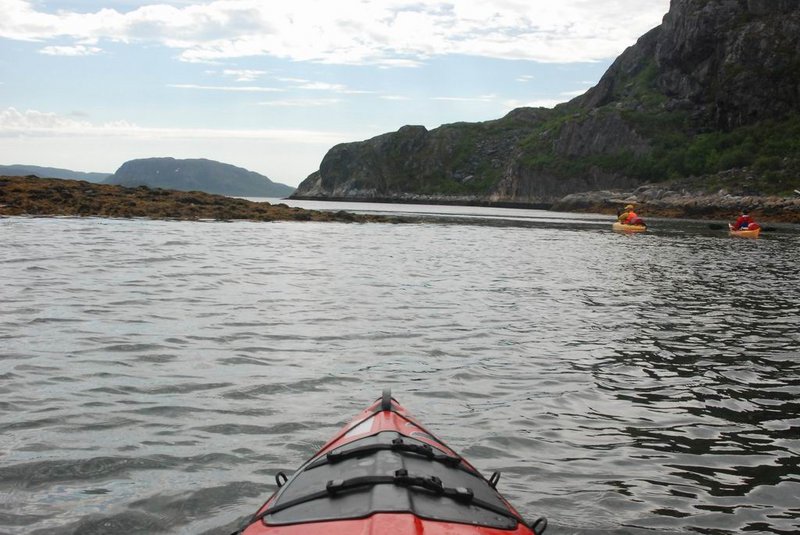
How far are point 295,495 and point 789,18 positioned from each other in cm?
15896

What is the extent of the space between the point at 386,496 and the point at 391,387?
665 cm

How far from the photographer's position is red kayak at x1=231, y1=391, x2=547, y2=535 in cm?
410

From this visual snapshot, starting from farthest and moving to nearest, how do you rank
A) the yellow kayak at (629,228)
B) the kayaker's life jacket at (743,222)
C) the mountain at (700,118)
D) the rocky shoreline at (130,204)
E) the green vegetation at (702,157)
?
1. the mountain at (700,118)
2. the green vegetation at (702,157)
3. the yellow kayak at (629,228)
4. the kayaker's life jacket at (743,222)
5. the rocky shoreline at (130,204)

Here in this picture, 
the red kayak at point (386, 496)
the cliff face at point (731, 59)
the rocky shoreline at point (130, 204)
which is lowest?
the red kayak at point (386, 496)

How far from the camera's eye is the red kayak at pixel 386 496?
4098 millimetres

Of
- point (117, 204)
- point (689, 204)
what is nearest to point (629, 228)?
point (117, 204)

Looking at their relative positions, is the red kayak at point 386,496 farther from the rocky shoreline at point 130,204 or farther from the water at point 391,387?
the rocky shoreline at point 130,204

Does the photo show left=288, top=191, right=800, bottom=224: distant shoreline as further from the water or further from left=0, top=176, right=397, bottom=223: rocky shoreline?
the water

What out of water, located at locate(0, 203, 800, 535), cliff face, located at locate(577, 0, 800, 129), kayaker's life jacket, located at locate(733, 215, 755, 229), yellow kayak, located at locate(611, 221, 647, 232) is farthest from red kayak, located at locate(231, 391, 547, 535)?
cliff face, located at locate(577, 0, 800, 129)

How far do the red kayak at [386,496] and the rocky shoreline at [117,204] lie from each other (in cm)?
4495

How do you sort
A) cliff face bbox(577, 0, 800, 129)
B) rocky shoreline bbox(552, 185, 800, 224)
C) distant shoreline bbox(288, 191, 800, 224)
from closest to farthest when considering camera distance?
rocky shoreline bbox(552, 185, 800, 224) → distant shoreline bbox(288, 191, 800, 224) → cliff face bbox(577, 0, 800, 129)

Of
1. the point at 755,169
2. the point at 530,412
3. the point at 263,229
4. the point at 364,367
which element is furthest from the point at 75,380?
the point at 755,169

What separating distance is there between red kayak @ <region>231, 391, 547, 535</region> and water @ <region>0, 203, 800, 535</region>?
1.76 metres

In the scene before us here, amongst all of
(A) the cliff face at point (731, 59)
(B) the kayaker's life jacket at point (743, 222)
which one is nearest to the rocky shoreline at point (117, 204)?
(B) the kayaker's life jacket at point (743, 222)
